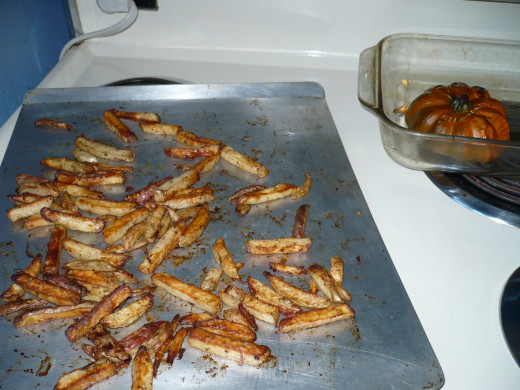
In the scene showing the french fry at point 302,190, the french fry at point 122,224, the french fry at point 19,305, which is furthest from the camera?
the french fry at point 302,190

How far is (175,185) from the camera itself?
2174 millimetres

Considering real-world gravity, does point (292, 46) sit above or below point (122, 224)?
above

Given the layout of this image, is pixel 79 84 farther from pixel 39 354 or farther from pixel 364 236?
pixel 364 236

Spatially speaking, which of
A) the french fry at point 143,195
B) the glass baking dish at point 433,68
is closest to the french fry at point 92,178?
the french fry at point 143,195

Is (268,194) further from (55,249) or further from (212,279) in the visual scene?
(55,249)

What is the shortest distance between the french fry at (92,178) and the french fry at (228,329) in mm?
943

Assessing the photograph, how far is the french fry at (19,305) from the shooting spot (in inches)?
65.8

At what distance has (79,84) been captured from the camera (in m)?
2.89

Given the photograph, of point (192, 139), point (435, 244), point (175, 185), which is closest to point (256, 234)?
point (175, 185)

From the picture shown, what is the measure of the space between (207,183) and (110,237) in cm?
59

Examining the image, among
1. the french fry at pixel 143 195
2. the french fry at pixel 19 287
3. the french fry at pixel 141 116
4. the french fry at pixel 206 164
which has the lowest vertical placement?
the french fry at pixel 19 287

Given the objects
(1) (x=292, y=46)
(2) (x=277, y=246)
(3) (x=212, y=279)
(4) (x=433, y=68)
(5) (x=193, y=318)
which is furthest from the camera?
(1) (x=292, y=46)

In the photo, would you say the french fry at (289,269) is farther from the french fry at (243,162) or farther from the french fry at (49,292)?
the french fry at (49,292)

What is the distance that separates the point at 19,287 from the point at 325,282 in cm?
127
